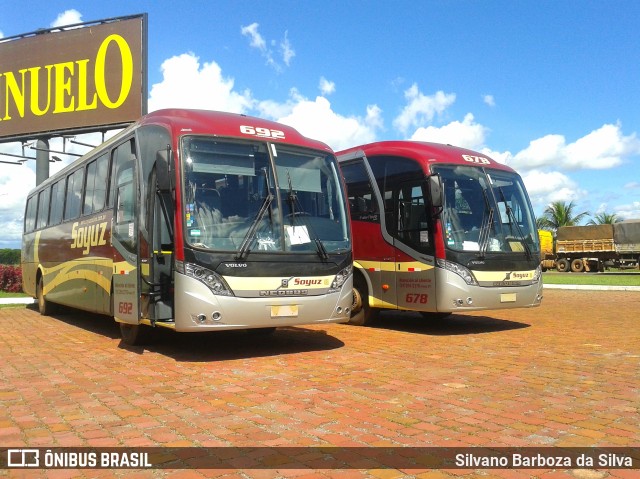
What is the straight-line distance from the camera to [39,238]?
14922 mm

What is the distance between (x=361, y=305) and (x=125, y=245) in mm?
5022

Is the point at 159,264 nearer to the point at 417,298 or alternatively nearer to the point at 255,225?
the point at 255,225

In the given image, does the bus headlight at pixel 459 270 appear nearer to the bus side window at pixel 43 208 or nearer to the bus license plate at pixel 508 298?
the bus license plate at pixel 508 298

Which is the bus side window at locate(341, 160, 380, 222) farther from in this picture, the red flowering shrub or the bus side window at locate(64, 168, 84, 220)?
the red flowering shrub

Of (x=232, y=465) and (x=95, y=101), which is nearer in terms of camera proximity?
(x=232, y=465)

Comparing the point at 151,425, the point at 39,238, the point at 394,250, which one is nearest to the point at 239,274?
the point at 151,425

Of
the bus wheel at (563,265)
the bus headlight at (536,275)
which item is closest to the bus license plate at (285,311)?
the bus headlight at (536,275)

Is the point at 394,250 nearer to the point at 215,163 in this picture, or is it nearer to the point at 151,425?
the point at 215,163

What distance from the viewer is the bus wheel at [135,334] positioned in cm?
908

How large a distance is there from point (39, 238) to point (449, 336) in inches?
397

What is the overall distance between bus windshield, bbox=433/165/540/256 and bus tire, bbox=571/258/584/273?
1237 inches

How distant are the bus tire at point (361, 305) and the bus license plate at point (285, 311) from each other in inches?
160

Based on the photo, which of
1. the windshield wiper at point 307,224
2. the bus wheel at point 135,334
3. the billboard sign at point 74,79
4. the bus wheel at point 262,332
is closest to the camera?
the windshield wiper at point 307,224

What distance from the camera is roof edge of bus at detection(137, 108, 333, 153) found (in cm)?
811
